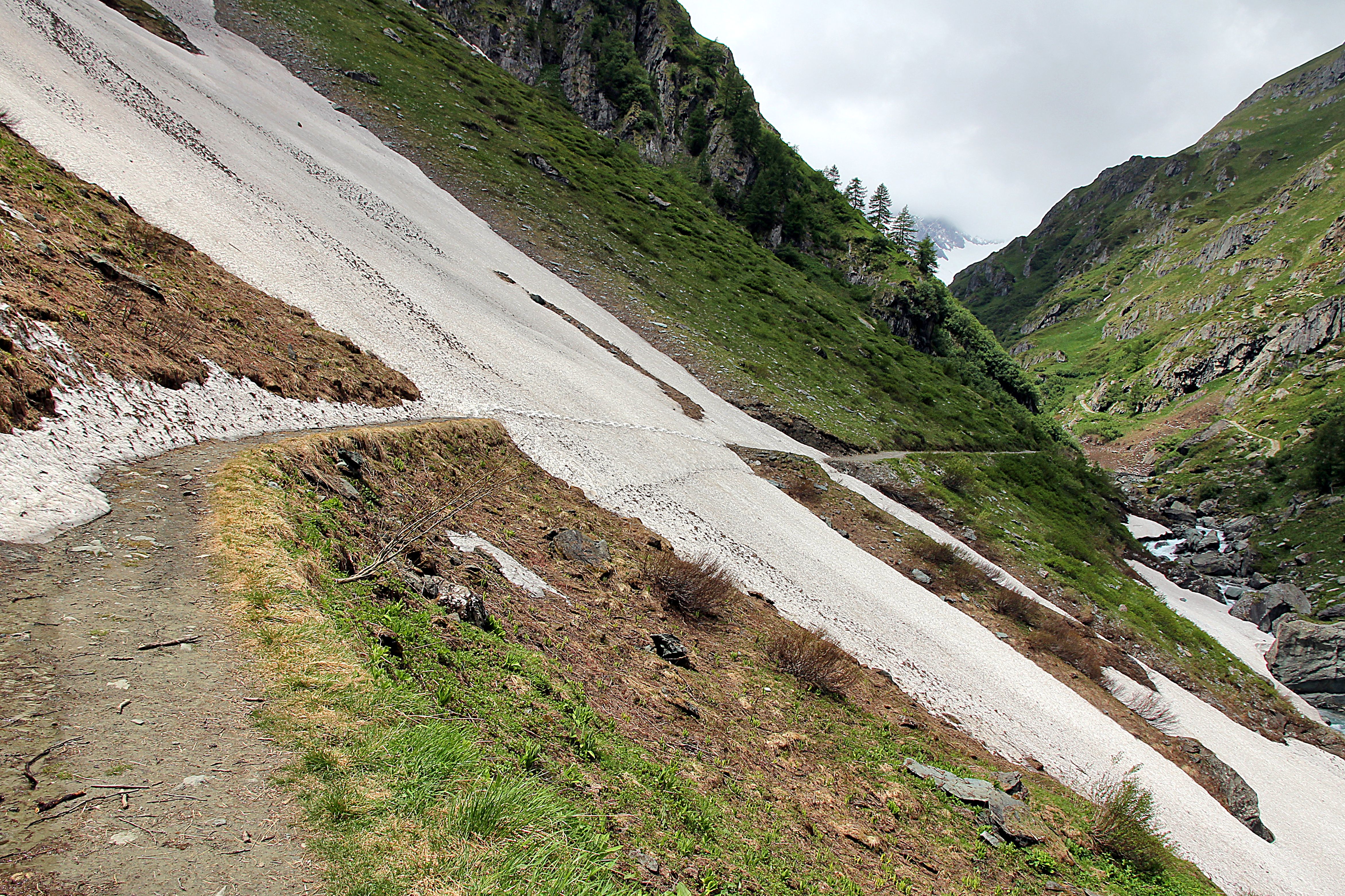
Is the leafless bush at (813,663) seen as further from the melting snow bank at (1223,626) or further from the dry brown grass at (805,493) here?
the melting snow bank at (1223,626)

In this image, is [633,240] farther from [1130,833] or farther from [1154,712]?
[1130,833]

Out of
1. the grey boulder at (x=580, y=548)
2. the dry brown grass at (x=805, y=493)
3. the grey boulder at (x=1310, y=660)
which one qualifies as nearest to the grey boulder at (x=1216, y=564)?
the grey boulder at (x=1310, y=660)

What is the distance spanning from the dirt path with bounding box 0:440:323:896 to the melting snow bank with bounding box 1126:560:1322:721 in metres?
44.2

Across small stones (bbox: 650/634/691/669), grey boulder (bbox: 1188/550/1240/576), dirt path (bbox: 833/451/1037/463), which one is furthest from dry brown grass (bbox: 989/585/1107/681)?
grey boulder (bbox: 1188/550/1240/576)

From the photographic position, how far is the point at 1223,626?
135ft

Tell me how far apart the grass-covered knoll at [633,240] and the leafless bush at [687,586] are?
72.2 ft

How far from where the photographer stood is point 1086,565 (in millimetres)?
31188

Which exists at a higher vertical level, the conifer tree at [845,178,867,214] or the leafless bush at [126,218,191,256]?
the conifer tree at [845,178,867,214]

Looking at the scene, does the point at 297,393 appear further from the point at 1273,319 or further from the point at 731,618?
the point at 1273,319

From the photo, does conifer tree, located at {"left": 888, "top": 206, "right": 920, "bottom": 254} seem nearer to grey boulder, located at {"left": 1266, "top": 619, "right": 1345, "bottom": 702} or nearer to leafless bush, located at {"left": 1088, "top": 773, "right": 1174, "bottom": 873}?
grey boulder, located at {"left": 1266, "top": 619, "right": 1345, "bottom": 702}

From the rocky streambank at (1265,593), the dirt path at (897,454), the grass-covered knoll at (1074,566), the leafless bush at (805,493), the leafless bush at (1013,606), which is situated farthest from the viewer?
the rocky streambank at (1265,593)

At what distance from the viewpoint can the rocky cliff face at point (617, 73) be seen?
7725 cm

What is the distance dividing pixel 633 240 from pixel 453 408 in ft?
118

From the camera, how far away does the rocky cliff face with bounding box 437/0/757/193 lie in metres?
77.2
